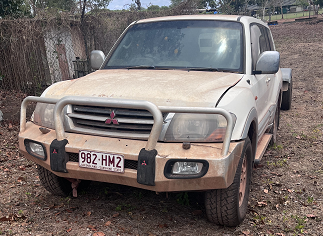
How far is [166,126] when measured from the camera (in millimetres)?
2746

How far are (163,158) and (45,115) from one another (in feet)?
4.39

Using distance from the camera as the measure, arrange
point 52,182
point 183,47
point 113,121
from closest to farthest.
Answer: point 113,121 < point 52,182 < point 183,47

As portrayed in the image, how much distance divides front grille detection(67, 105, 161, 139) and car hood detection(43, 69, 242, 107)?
14 cm

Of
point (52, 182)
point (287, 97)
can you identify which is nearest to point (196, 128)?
point (52, 182)

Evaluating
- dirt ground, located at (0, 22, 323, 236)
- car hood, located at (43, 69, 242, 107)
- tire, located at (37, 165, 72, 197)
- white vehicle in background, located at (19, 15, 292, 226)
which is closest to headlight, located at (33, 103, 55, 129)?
white vehicle in background, located at (19, 15, 292, 226)

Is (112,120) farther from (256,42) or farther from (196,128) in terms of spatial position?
(256,42)

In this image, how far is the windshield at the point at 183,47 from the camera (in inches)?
149

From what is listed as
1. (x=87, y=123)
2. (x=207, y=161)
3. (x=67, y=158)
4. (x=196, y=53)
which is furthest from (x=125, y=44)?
(x=207, y=161)

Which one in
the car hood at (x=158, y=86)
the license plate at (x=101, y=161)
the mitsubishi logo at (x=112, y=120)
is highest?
the car hood at (x=158, y=86)

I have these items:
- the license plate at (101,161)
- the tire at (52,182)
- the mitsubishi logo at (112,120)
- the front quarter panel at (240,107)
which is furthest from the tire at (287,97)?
the license plate at (101,161)

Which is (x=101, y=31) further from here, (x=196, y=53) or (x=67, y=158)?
(x=67, y=158)

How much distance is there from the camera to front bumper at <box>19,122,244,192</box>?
2588mm

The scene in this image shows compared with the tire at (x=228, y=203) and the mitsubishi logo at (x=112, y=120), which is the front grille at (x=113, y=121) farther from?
the tire at (x=228, y=203)

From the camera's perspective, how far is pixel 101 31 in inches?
392
